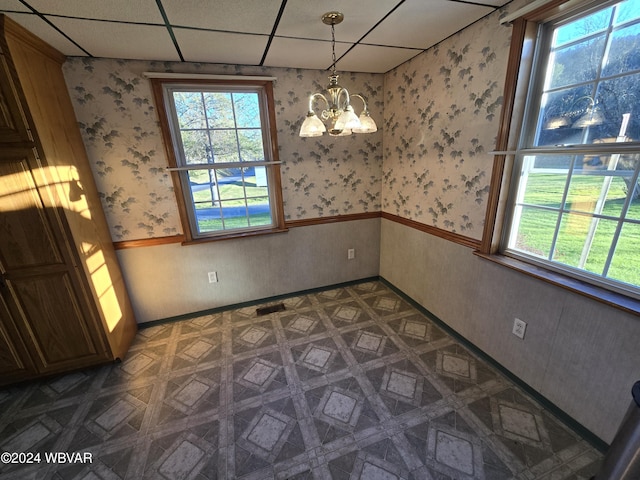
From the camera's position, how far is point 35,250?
1.73 m

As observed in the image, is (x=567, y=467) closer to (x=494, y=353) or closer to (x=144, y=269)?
(x=494, y=353)

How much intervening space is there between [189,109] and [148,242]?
1.23 meters

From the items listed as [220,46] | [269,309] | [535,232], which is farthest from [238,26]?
[269,309]

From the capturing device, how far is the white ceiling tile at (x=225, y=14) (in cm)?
134

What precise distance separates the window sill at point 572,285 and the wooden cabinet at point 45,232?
2854mm

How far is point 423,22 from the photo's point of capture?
1648 millimetres

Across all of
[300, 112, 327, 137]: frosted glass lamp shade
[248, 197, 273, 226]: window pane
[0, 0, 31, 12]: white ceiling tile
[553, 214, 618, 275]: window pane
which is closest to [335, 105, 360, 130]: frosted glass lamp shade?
[300, 112, 327, 137]: frosted glass lamp shade

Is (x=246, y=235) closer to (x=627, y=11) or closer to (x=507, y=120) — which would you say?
(x=507, y=120)

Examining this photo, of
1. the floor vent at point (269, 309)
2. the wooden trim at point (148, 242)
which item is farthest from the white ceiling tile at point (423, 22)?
the floor vent at point (269, 309)

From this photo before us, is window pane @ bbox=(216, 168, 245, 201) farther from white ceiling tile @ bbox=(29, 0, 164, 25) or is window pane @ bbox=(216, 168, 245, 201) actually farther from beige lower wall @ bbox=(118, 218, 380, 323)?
white ceiling tile @ bbox=(29, 0, 164, 25)

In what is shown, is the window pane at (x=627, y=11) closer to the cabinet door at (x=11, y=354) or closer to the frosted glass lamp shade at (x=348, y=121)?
the frosted glass lamp shade at (x=348, y=121)

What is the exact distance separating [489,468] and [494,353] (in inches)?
31.5

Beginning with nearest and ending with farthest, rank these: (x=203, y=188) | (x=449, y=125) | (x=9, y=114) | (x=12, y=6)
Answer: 1. (x=12, y=6)
2. (x=9, y=114)
3. (x=449, y=125)
4. (x=203, y=188)

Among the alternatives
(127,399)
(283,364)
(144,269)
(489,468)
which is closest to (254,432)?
(283,364)
